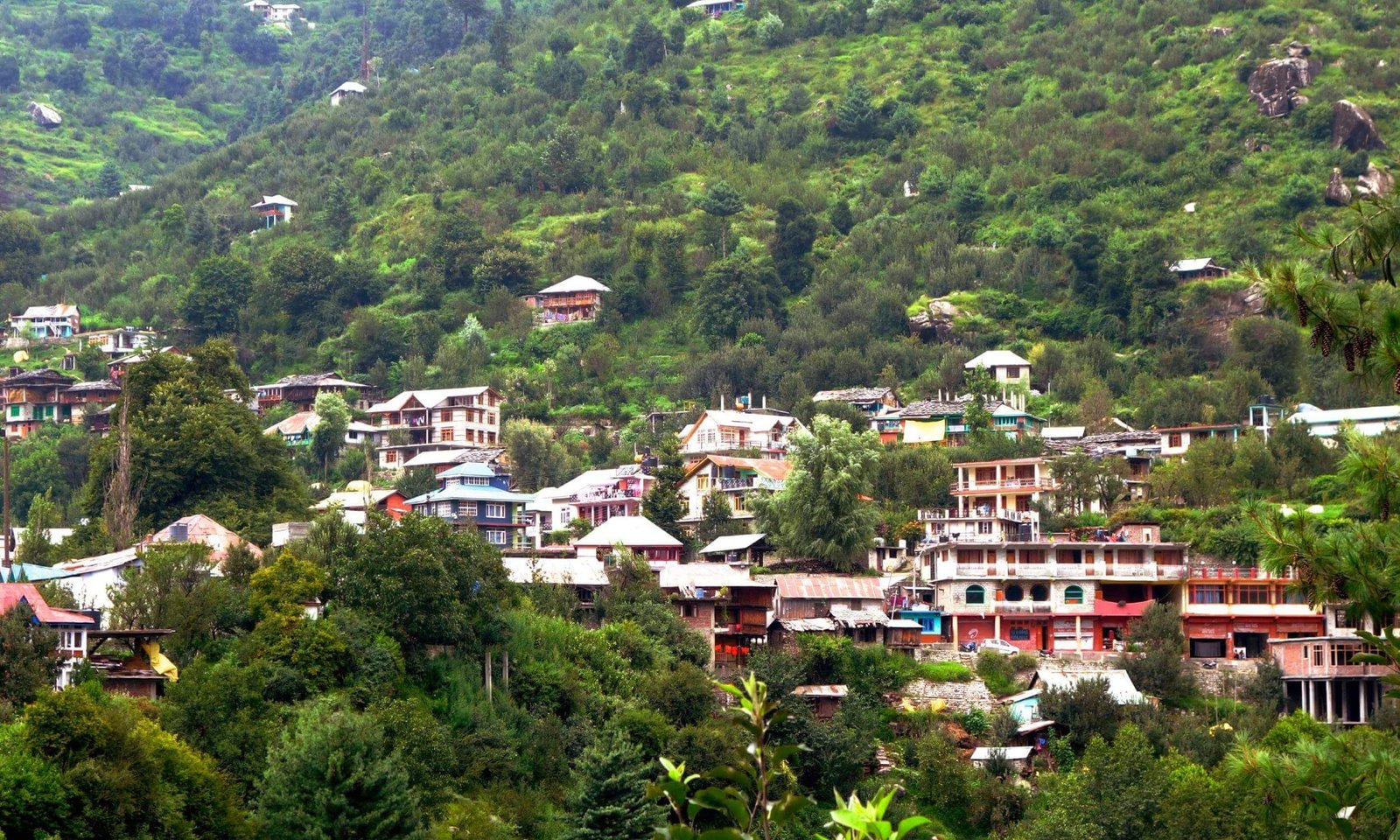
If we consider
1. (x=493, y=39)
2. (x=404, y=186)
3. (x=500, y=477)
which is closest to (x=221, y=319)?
(x=404, y=186)

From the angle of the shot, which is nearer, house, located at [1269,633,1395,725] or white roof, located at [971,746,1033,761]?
white roof, located at [971,746,1033,761]

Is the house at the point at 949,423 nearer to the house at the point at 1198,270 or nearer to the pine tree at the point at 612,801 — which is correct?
the house at the point at 1198,270

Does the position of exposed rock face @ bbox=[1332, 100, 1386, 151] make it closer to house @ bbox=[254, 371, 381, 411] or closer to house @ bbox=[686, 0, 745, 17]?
house @ bbox=[686, 0, 745, 17]

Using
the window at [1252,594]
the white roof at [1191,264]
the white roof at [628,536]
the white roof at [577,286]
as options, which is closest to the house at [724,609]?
the white roof at [628,536]

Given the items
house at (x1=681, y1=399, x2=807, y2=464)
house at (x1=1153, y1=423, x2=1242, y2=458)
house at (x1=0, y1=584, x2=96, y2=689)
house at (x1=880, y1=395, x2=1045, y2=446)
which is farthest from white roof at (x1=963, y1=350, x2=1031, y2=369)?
house at (x1=0, y1=584, x2=96, y2=689)

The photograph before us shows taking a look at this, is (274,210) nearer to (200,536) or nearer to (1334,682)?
(200,536)
